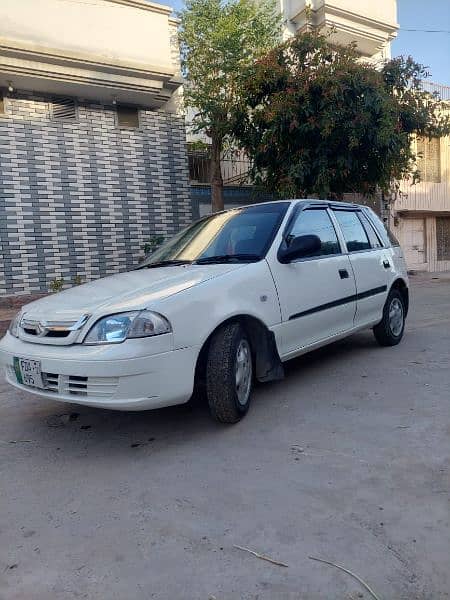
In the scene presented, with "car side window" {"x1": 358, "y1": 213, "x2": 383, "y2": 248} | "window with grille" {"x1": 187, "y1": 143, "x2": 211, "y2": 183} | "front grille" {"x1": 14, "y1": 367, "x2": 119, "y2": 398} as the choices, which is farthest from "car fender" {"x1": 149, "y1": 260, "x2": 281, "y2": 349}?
"window with grille" {"x1": 187, "y1": 143, "x2": 211, "y2": 183}

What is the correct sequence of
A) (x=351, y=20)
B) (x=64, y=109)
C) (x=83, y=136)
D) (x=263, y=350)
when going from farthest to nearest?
(x=351, y=20) → (x=83, y=136) → (x=64, y=109) → (x=263, y=350)

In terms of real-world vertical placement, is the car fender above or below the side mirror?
below

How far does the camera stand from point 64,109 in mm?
9617

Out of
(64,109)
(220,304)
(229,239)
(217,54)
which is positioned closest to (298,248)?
(229,239)

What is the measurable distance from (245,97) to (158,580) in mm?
9879

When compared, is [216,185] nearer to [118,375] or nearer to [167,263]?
[167,263]

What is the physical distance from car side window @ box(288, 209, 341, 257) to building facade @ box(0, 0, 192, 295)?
631 centimetres

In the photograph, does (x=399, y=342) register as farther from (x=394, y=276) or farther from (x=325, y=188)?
(x=325, y=188)

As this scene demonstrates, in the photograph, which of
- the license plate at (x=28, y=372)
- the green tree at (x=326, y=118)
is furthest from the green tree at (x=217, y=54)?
the license plate at (x=28, y=372)

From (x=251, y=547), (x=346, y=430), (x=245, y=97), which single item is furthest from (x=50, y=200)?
(x=251, y=547)

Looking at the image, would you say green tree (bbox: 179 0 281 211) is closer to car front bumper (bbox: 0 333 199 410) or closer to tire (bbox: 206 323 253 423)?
tire (bbox: 206 323 253 423)

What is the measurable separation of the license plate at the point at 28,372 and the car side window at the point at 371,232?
3646 millimetres

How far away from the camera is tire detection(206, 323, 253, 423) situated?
3256mm

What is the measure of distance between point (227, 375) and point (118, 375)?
0.72m
